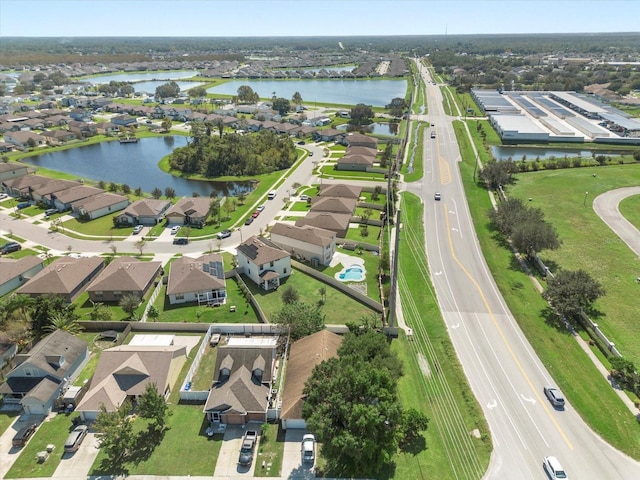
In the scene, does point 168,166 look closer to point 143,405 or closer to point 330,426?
point 143,405

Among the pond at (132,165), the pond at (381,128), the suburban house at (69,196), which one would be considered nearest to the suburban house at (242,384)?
the suburban house at (69,196)

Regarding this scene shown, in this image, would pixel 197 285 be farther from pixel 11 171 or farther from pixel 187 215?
pixel 11 171

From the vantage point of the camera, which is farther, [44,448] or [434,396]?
[434,396]

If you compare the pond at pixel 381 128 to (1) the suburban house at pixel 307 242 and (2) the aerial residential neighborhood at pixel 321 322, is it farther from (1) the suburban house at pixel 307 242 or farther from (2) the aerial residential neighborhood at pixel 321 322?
(1) the suburban house at pixel 307 242

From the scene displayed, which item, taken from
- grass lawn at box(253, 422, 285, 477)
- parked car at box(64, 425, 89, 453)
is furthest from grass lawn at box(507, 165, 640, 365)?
parked car at box(64, 425, 89, 453)

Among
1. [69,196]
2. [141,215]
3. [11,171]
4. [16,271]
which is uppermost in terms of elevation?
[11,171]

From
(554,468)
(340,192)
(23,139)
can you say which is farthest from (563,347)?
(23,139)

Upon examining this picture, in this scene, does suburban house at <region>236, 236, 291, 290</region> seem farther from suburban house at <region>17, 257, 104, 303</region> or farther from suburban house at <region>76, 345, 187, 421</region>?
suburban house at <region>17, 257, 104, 303</region>
